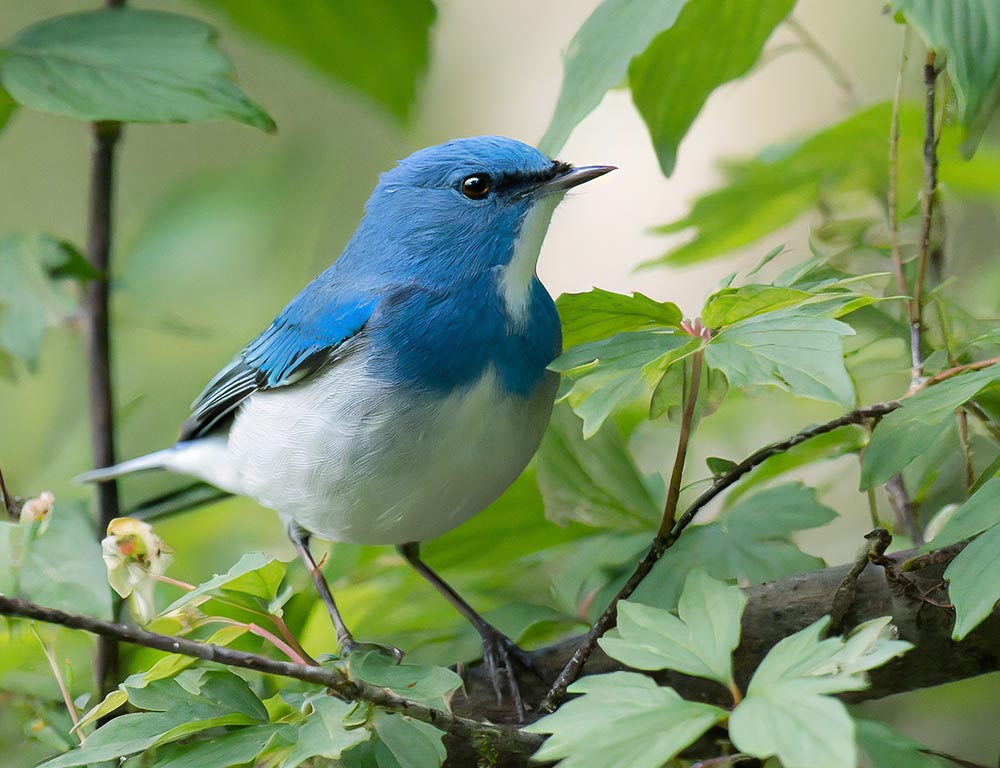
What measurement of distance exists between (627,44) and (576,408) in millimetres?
560

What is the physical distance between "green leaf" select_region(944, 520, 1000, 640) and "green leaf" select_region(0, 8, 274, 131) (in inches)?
45.0

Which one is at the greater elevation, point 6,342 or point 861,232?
point 861,232

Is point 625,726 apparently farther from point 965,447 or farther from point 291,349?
point 291,349

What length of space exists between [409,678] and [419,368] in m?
0.69

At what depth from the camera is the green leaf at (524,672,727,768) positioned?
36.3 inches

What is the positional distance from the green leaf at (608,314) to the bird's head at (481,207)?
497 mm

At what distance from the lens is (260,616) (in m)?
1.33

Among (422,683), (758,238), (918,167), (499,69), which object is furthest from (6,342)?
(499,69)

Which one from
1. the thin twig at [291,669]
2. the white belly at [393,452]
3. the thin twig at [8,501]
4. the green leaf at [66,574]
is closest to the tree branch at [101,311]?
the white belly at [393,452]

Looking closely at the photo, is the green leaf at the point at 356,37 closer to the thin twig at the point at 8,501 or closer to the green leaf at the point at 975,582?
the thin twig at the point at 8,501

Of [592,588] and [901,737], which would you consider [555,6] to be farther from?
[901,737]

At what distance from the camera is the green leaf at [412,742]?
118 centimetres

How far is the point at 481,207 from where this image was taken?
2.09 m

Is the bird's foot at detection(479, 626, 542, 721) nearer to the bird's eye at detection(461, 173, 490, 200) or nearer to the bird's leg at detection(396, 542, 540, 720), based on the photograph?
the bird's leg at detection(396, 542, 540, 720)
